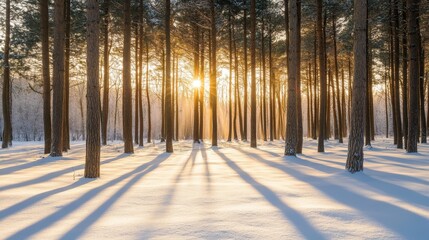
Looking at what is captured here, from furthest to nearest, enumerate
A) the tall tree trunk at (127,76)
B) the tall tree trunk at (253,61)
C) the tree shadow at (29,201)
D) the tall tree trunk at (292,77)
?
1. the tall tree trunk at (253,61)
2. the tall tree trunk at (127,76)
3. the tall tree trunk at (292,77)
4. the tree shadow at (29,201)

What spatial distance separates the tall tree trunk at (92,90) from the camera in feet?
21.1

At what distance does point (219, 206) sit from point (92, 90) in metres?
3.87

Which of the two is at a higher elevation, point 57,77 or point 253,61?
point 253,61

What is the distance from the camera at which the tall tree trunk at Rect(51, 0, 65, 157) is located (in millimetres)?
10781

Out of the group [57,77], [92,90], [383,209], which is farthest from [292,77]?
[57,77]

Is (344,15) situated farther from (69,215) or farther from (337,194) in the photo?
(69,215)

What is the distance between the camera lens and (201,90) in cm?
2356

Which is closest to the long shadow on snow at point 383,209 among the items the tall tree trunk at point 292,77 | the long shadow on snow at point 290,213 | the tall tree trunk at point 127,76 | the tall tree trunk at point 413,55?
the long shadow on snow at point 290,213

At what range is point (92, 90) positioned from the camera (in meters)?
6.48

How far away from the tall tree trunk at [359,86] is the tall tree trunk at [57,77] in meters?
9.19

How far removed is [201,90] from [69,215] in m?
20.0

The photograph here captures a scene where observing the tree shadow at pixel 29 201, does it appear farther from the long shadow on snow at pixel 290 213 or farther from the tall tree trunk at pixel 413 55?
the tall tree trunk at pixel 413 55

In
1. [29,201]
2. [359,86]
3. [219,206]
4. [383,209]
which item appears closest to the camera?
[383,209]

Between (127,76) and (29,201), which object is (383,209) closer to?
(29,201)
